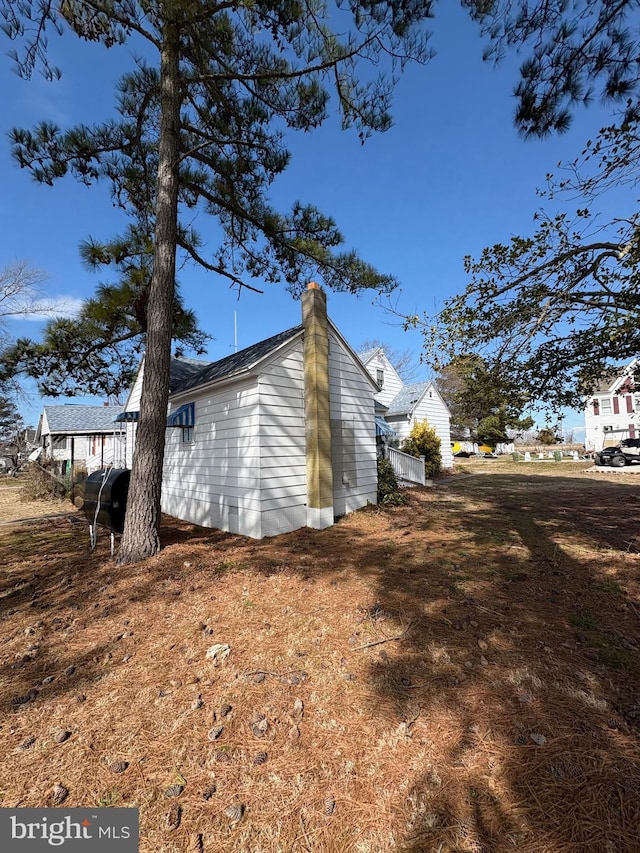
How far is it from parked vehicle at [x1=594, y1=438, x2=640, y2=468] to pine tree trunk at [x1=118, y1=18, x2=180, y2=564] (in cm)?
2668

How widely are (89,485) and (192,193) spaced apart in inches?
273

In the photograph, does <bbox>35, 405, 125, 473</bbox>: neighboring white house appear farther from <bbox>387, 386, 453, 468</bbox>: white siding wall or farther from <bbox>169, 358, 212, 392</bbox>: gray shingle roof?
<bbox>387, 386, 453, 468</bbox>: white siding wall

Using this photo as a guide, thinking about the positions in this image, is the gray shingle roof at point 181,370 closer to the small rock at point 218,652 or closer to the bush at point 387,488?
the bush at point 387,488

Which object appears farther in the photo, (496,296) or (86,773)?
(496,296)

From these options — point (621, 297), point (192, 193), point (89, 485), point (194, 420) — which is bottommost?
point (89, 485)

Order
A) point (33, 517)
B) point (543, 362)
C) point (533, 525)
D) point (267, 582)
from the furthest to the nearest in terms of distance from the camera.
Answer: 1. point (33, 517)
2. point (533, 525)
3. point (543, 362)
4. point (267, 582)

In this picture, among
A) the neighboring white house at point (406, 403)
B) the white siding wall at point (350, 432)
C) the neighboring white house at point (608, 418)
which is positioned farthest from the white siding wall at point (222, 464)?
the neighboring white house at point (608, 418)

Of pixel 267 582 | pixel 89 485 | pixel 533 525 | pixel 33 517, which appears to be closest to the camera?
pixel 267 582

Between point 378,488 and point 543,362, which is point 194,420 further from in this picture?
point 543,362

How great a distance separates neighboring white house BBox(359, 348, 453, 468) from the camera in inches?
807

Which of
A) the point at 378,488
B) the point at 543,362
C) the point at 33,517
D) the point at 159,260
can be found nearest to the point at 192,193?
the point at 159,260

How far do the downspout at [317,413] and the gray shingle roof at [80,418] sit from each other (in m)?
21.4

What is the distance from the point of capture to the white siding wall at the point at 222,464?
24.0 ft

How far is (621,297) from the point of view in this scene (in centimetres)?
516
